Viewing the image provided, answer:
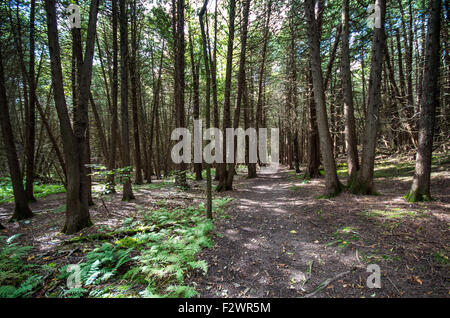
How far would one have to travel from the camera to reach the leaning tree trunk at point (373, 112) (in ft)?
17.8

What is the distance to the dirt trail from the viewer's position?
2.41 metres

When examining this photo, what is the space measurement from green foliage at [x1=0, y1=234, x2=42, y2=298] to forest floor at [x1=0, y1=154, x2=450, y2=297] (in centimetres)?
14

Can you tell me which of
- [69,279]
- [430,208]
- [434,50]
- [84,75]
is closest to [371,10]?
[434,50]

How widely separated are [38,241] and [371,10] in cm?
1136

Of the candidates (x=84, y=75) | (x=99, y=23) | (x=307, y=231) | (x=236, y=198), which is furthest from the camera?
(x=99, y=23)

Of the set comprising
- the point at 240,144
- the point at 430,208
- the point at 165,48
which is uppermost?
the point at 165,48

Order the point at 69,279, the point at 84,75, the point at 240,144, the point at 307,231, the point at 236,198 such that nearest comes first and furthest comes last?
the point at 69,279 < the point at 307,231 < the point at 84,75 < the point at 236,198 < the point at 240,144

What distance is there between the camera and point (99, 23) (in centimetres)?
1180

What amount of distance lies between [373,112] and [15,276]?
896 cm

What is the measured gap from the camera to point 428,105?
15.1ft

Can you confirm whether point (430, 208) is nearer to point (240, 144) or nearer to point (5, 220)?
point (5, 220)

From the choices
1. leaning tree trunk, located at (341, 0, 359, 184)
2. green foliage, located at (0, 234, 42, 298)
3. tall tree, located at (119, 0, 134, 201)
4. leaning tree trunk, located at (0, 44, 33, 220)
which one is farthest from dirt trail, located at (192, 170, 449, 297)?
leaning tree trunk, located at (0, 44, 33, 220)

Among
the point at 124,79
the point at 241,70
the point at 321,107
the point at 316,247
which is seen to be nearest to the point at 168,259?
the point at 316,247

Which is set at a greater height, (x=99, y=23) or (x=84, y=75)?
(x=99, y=23)
